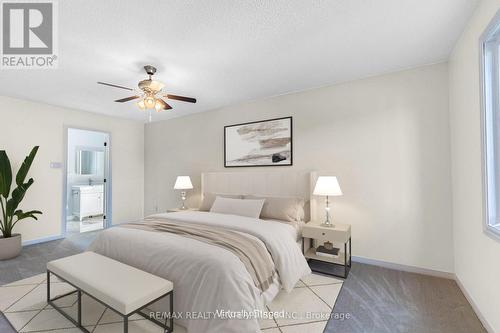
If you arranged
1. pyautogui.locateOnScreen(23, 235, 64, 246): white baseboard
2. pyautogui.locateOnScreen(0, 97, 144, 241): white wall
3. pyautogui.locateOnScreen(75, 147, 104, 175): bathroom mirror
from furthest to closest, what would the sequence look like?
1. pyautogui.locateOnScreen(75, 147, 104, 175): bathroom mirror
2. pyautogui.locateOnScreen(23, 235, 64, 246): white baseboard
3. pyautogui.locateOnScreen(0, 97, 144, 241): white wall

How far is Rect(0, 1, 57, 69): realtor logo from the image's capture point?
178 cm

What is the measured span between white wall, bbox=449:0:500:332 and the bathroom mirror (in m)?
7.78

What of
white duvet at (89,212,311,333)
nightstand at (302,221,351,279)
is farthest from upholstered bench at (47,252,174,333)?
nightstand at (302,221,351,279)

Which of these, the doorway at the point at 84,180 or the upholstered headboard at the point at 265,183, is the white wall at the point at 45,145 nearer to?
the doorway at the point at 84,180

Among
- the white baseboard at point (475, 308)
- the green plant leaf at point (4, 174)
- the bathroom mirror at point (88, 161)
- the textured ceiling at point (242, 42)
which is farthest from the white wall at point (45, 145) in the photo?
the white baseboard at point (475, 308)

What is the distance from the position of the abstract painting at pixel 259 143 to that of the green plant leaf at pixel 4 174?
330 cm

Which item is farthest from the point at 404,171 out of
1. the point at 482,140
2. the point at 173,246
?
the point at 173,246

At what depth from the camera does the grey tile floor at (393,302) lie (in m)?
1.81

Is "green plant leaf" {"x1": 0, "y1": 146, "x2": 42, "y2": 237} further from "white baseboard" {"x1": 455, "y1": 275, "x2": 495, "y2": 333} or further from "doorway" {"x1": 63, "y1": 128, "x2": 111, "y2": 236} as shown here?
"white baseboard" {"x1": 455, "y1": 275, "x2": 495, "y2": 333}

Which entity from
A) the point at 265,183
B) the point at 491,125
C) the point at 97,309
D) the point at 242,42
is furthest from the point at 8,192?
the point at 491,125

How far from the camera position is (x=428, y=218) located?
265cm

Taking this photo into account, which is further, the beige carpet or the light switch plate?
the light switch plate

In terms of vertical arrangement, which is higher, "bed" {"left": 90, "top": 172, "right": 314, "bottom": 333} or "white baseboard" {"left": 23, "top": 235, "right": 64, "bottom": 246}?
"bed" {"left": 90, "top": 172, "right": 314, "bottom": 333}

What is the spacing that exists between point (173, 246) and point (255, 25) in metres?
2.07
